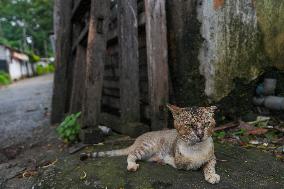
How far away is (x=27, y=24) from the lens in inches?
1797

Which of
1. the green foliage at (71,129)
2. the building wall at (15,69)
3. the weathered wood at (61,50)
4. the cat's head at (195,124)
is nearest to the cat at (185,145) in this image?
the cat's head at (195,124)

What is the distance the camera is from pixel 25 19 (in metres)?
43.1

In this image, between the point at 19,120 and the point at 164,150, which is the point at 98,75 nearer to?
the point at 164,150

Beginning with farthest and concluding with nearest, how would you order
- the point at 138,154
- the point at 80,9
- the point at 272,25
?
the point at 80,9
the point at 272,25
the point at 138,154

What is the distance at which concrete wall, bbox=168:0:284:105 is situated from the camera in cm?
423

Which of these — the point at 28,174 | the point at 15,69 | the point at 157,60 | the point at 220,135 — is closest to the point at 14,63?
the point at 15,69

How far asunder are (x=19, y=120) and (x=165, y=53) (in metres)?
4.44

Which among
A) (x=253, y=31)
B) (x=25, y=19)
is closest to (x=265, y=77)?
(x=253, y=31)

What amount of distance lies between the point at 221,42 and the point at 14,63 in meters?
30.6

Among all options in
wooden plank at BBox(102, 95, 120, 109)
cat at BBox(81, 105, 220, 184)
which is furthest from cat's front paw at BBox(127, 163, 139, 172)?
wooden plank at BBox(102, 95, 120, 109)

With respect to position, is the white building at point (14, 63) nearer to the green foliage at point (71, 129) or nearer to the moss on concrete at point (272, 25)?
the green foliage at point (71, 129)

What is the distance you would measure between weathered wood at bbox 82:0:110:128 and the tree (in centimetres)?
3491

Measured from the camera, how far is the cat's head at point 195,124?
291 centimetres

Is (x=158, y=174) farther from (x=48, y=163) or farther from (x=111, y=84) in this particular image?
(x=111, y=84)
